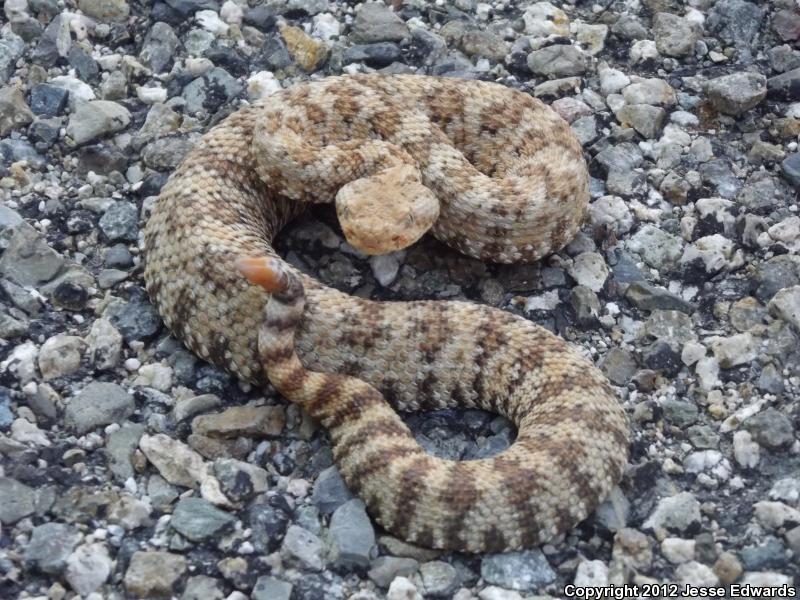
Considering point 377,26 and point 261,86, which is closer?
point 261,86

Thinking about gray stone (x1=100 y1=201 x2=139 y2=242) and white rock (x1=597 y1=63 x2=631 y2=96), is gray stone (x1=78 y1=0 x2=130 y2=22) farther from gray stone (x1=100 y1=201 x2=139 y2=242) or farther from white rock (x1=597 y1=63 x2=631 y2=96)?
white rock (x1=597 y1=63 x2=631 y2=96)

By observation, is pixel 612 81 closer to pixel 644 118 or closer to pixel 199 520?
pixel 644 118

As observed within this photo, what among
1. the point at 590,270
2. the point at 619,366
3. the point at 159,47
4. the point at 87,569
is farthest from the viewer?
the point at 159,47

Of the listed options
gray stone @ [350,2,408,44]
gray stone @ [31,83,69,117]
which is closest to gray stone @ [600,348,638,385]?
gray stone @ [350,2,408,44]

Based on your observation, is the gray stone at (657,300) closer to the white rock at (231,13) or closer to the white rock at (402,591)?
the white rock at (402,591)

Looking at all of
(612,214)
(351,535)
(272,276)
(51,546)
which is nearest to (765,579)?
(351,535)

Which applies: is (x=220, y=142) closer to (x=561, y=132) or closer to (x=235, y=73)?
(x=235, y=73)

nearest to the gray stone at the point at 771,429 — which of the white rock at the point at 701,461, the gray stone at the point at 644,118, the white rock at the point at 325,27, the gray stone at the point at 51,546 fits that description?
the white rock at the point at 701,461
